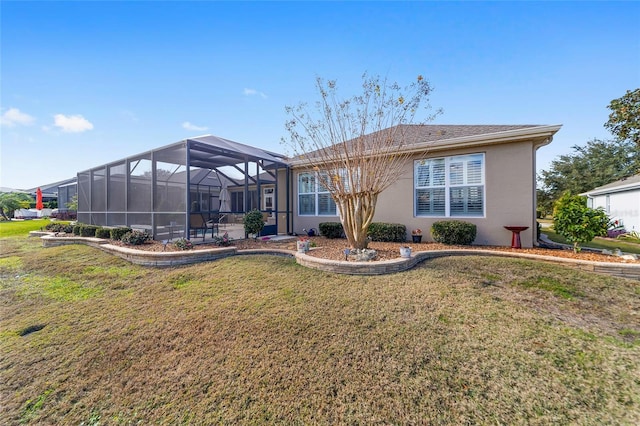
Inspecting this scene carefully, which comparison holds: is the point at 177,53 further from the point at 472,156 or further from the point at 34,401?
the point at 472,156

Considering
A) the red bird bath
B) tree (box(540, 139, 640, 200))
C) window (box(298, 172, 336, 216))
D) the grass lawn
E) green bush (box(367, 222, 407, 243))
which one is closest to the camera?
the grass lawn

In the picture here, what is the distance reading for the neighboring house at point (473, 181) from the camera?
712 centimetres

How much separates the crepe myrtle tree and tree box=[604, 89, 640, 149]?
9205 millimetres

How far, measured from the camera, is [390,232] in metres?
8.48

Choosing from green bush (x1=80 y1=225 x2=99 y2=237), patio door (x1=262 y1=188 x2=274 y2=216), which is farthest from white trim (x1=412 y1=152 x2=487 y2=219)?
green bush (x1=80 y1=225 x2=99 y2=237)

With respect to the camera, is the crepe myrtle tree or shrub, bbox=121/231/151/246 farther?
shrub, bbox=121/231/151/246

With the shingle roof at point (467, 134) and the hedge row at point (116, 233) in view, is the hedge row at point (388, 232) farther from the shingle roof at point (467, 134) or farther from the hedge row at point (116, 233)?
the hedge row at point (116, 233)

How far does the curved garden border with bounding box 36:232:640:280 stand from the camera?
5.02 metres

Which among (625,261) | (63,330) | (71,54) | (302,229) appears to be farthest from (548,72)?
(71,54)

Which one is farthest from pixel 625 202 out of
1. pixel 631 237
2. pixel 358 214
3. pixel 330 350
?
pixel 330 350

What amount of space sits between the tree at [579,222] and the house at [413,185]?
80 centimetres

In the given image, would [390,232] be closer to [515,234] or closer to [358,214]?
[358,214]

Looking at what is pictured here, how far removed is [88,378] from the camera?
2646 millimetres

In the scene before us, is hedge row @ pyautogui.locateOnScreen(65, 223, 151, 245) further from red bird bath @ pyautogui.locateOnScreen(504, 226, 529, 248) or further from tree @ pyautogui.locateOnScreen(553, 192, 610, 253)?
tree @ pyautogui.locateOnScreen(553, 192, 610, 253)
